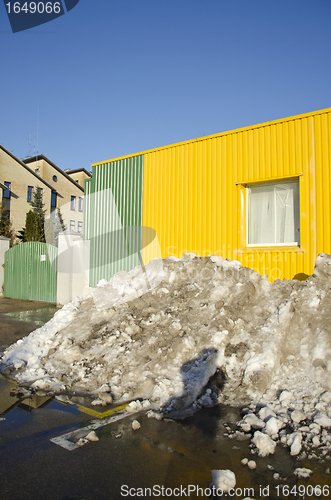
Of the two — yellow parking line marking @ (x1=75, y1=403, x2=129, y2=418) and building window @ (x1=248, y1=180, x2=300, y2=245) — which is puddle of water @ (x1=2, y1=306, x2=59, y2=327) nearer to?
yellow parking line marking @ (x1=75, y1=403, x2=129, y2=418)

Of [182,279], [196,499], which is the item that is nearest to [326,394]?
[196,499]

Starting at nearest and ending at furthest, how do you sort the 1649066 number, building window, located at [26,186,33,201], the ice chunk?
the 1649066 number, the ice chunk, building window, located at [26,186,33,201]

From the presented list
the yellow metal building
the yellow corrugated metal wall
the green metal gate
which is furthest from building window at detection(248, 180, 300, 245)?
the green metal gate

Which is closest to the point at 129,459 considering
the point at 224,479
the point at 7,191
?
the point at 224,479

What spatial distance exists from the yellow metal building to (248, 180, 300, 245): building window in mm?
23

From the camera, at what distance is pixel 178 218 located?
961cm

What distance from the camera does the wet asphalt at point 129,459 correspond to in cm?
264

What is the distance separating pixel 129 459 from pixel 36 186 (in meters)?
36.5

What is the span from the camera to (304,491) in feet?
8.61

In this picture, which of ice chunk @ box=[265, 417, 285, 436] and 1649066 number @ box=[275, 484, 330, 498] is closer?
1649066 number @ box=[275, 484, 330, 498]

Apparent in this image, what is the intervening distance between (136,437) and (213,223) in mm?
6365

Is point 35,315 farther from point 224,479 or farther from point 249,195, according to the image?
point 224,479

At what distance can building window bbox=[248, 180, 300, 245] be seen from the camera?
803cm

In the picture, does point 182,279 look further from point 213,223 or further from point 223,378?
point 223,378
